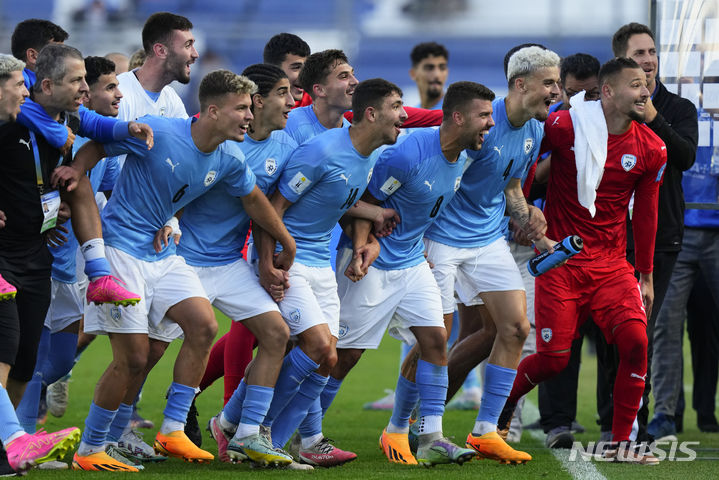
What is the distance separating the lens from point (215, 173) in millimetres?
5832

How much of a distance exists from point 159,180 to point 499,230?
2.13 m

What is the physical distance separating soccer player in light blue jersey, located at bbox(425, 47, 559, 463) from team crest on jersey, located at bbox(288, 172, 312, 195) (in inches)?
38.8

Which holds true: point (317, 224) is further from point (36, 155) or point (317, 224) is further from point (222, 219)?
point (36, 155)

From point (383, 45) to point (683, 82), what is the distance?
18.4 metres

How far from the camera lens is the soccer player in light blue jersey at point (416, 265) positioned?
20.7 feet

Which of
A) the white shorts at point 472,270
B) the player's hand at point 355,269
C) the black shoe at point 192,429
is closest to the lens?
the player's hand at point 355,269

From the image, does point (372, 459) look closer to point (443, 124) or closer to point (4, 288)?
point (443, 124)

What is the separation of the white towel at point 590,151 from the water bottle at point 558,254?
0.24 m

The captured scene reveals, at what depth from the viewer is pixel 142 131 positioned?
5555 mm

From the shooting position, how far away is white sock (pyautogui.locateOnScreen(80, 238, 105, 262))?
5496 millimetres

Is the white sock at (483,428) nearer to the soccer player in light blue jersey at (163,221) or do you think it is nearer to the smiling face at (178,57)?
the soccer player in light blue jersey at (163,221)

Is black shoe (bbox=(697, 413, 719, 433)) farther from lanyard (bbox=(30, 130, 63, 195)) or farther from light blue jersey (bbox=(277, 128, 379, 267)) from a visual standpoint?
lanyard (bbox=(30, 130, 63, 195))

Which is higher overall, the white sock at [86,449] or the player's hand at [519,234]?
the player's hand at [519,234]

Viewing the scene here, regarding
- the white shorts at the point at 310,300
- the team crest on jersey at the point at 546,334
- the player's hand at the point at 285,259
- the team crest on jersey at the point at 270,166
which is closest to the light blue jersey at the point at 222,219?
the team crest on jersey at the point at 270,166
